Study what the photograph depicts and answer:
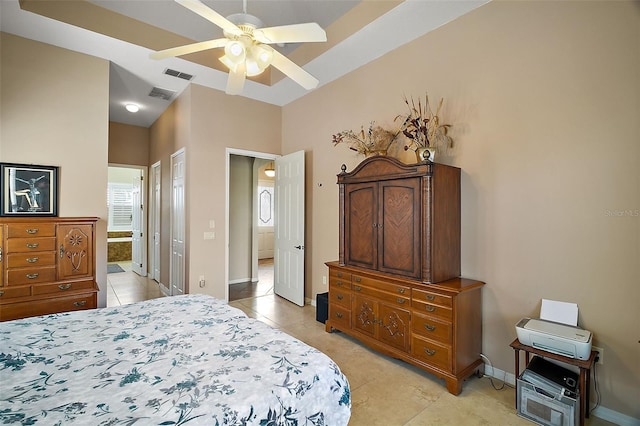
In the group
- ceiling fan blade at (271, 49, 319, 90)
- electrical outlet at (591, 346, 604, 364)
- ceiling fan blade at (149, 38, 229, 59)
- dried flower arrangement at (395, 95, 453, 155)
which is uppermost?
ceiling fan blade at (149, 38, 229, 59)

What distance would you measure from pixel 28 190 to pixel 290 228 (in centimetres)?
304

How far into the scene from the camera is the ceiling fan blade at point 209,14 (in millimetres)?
1800

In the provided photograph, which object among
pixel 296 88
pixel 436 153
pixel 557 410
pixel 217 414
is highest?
pixel 296 88

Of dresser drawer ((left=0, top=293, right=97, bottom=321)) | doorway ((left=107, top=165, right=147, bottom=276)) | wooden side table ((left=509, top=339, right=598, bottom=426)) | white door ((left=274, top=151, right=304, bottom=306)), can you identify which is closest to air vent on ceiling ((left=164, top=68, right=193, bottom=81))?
white door ((left=274, top=151, right=304, bottom=306))

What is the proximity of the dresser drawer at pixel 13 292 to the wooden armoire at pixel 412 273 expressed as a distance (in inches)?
118

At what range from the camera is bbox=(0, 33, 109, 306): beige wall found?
3098 millimetres

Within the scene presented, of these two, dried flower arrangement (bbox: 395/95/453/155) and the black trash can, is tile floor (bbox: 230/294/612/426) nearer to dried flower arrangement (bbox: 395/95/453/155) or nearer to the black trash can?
the black trash can

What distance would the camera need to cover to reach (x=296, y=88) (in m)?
4.48

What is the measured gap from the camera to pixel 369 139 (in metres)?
3.64

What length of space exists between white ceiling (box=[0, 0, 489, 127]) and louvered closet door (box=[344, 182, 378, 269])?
1573 mm

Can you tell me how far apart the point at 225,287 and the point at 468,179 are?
3.52m

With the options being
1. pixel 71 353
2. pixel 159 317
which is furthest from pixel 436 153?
pixel 71 353

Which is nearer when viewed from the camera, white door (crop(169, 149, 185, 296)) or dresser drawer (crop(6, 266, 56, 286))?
dresser drawer (crop(6, 266, 56, 286))

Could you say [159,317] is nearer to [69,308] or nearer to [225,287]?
[69,308]
